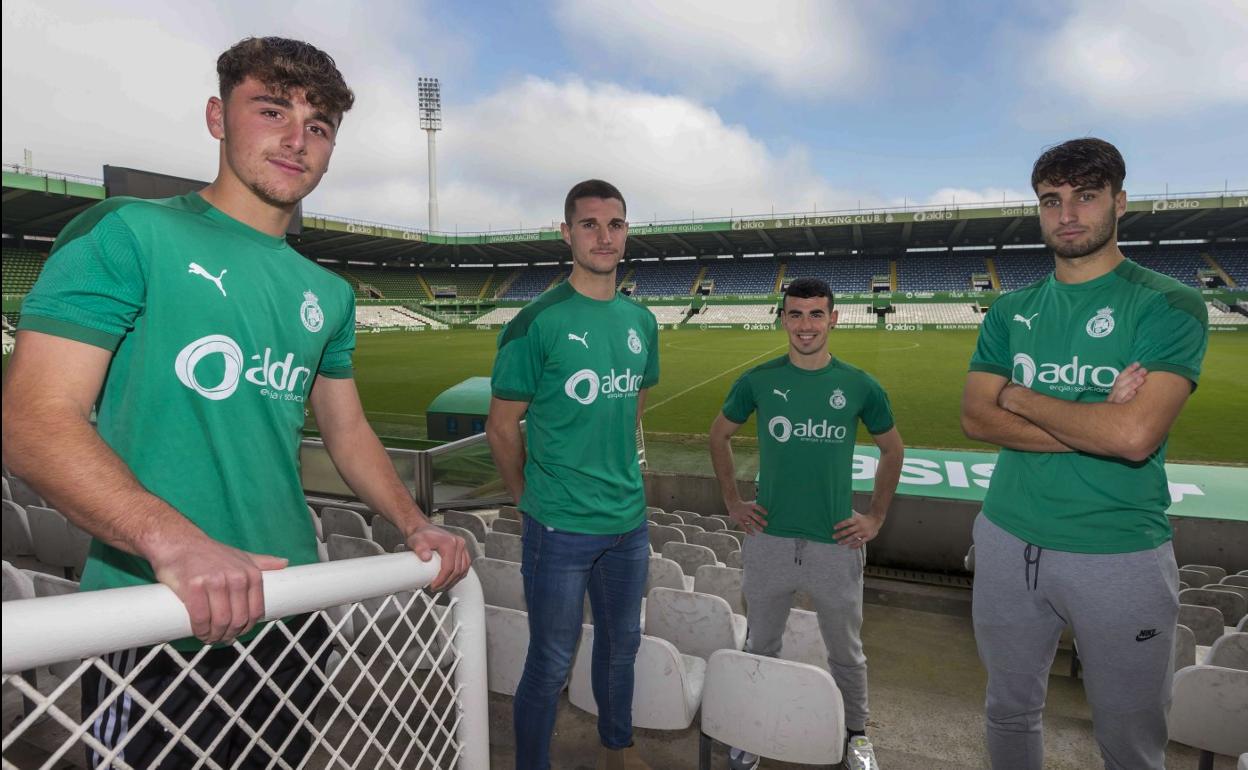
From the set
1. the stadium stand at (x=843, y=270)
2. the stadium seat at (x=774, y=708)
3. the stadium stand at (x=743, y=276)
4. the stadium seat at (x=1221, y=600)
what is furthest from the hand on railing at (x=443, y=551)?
the stadium stand at (x=743, y=276)

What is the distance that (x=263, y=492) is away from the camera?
1.83 meters

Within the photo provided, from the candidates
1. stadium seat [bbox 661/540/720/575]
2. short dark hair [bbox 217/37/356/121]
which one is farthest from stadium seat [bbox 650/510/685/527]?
short dark hair [bbox 217/37/356/121]

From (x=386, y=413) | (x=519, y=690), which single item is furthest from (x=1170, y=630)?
(x=386, y=413)

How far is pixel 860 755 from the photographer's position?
10.3ft

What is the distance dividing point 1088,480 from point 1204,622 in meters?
2.34

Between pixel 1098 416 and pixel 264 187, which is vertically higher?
pixel 264 187

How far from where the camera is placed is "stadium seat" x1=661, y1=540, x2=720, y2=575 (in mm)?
4961

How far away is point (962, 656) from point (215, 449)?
4.67 meters

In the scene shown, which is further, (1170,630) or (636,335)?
(636,335)

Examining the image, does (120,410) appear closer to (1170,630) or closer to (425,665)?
(425,665)

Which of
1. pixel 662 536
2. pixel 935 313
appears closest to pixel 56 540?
pixel 662 536

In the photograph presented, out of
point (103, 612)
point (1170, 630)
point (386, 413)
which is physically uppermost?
point (103, 612)

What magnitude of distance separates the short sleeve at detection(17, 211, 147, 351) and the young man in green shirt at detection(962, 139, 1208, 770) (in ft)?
9.20

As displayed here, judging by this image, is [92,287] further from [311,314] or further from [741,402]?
[741,402]
